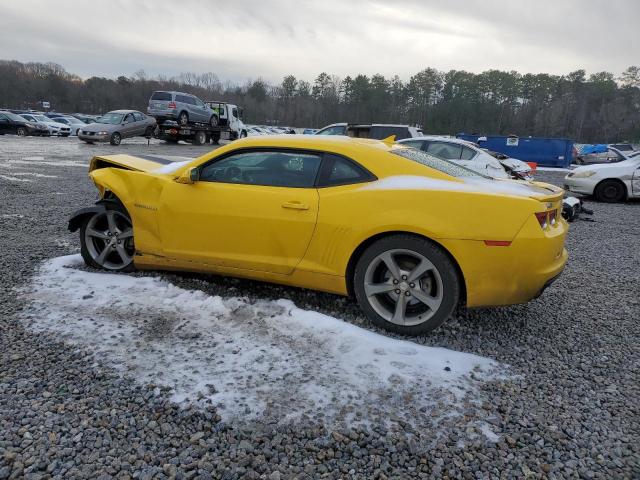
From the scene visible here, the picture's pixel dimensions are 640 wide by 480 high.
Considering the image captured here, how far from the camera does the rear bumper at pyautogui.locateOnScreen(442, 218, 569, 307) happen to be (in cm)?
315

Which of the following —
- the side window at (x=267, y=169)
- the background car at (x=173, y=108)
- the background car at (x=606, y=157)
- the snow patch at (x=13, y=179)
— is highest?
the background car at (x=173, y=108)

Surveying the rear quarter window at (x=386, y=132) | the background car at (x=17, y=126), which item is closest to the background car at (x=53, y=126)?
the background car at (x=17, y=126)

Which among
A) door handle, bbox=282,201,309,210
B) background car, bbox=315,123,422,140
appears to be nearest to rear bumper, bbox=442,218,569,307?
door handle, bbox=282,201,309,210

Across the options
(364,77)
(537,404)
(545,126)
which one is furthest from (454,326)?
(364,77)

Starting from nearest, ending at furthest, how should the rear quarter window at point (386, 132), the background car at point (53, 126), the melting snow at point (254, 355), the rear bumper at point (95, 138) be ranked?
the melting snow at point (254, 355) < the rear quarter window at point (386, 132) < the rear bumper at point (95, 138) < the background car at point (53, 126)

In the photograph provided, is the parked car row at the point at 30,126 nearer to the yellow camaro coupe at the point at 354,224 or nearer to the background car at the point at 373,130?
the background car at the point at 373,130


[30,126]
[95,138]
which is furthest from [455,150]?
[30,126]

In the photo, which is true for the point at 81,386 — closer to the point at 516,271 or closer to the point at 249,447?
the point at 249,447

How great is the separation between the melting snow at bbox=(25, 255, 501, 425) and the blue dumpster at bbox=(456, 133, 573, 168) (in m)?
23.7

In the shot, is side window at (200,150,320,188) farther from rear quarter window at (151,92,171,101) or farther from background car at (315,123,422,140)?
rear quarter window at (151,92,171,101)

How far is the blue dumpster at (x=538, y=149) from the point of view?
23.9m

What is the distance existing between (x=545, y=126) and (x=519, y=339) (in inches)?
3574

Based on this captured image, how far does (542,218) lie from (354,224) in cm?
128

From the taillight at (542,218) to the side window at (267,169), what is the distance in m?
1.62
